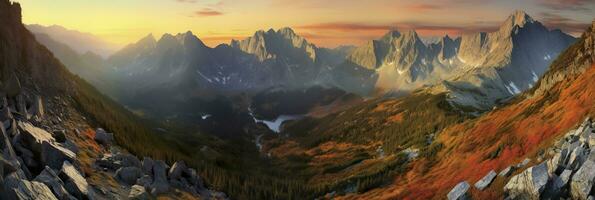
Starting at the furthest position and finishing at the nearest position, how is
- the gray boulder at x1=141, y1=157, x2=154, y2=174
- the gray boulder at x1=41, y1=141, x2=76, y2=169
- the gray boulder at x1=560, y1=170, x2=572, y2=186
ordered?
the gray boulder at x1=141, y1=157, x2=154, y2=174 < the gray boulder at x1=560, y1=170, x2=572, y2=186 < the gray boulder at x1=41, y1=141, x2=76, y2=169

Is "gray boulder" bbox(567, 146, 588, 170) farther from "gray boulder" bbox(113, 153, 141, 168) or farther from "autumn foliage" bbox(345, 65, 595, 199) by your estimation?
"gray boulder" bbox(113, 153, 141, 168)

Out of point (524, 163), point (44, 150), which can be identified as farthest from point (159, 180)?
point (524, 163)

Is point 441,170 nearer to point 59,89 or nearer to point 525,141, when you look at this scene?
point 525,141

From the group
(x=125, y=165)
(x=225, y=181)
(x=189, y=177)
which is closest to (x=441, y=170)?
(x=225, y=181)

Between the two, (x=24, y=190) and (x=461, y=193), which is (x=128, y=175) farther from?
(x=461, y=193)

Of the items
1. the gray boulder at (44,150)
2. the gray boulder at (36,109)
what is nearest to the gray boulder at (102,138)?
the gray boulder at (36,109)

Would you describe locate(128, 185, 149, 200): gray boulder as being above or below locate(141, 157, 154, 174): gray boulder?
above

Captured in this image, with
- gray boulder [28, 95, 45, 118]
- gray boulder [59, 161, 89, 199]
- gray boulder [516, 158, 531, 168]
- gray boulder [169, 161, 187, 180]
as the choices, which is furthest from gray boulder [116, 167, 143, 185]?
gray boulder [516, 158, 531, 168]

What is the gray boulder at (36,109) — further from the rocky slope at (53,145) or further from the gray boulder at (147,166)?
the gray boulder at (147,166)
